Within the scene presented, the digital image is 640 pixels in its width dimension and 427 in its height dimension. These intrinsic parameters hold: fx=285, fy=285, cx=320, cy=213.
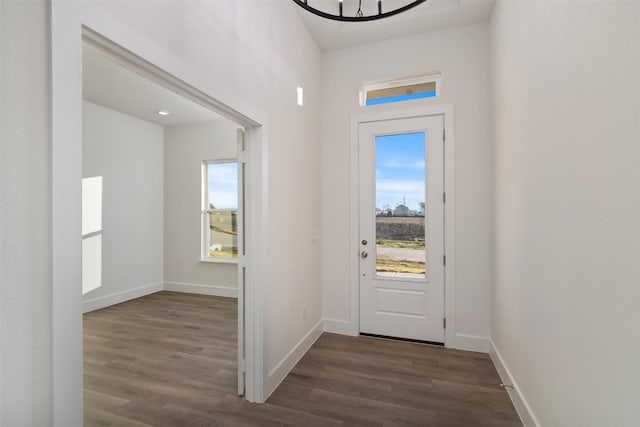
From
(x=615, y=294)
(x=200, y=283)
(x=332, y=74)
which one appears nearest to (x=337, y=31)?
(x=332, y=74)

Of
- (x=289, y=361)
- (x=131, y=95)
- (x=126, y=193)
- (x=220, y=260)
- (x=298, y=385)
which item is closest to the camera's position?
(x=298, y=385)

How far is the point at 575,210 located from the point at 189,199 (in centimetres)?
518

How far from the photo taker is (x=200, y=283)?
5.01 m

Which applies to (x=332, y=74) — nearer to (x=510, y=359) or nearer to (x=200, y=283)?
→ (x=510, y=359)

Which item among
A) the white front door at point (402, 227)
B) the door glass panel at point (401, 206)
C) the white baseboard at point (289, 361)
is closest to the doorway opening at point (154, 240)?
the white baseboard at point (289, 361)

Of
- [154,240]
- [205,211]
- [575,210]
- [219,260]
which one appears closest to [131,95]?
[205,211]

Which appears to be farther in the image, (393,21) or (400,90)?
(400,90)

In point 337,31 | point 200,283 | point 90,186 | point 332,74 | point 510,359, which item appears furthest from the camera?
point 200,283

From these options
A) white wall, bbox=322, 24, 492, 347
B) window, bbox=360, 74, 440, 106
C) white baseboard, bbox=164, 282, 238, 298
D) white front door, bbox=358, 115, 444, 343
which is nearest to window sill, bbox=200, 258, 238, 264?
white baseboard, bbox=164, 282, 238, 298

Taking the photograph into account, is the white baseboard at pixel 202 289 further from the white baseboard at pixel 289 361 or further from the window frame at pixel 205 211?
the white baseboard at pixel 289 361

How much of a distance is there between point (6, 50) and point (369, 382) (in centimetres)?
266

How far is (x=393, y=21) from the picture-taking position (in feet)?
9.15

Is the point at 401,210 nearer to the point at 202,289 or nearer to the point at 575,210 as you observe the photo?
the point at 575,210

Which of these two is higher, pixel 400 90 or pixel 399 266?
pixel 400 90
